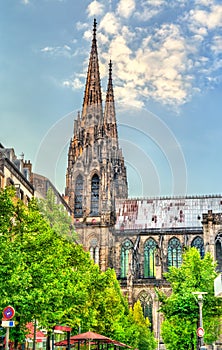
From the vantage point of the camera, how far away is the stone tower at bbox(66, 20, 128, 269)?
98438 mm

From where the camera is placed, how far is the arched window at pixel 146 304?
91.8 metres

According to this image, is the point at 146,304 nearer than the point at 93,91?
Yes

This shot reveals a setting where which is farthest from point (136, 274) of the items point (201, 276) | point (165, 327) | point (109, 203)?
point (201, 276)

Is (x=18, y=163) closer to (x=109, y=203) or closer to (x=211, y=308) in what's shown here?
(x=211, y=308)

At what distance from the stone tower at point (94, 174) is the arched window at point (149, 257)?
23.9ft

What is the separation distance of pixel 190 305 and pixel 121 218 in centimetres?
6036

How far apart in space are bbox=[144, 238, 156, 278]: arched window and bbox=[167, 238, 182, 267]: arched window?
2844mm

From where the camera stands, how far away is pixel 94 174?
101438 millimetres

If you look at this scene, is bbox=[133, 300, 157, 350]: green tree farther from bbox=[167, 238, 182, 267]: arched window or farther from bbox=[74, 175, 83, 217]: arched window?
bbox=[74, 175, 83, 217]: arched window

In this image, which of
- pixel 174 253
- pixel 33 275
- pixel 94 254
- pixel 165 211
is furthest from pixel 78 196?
pixel 33 275

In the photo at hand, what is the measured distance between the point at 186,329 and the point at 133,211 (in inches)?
2363

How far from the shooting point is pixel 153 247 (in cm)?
10050

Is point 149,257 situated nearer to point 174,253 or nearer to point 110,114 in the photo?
point 174,253

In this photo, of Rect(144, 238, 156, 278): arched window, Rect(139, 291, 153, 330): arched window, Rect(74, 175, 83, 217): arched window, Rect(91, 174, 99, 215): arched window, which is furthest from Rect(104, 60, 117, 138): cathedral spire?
Rect(139, 291, 153, 330): arched window
